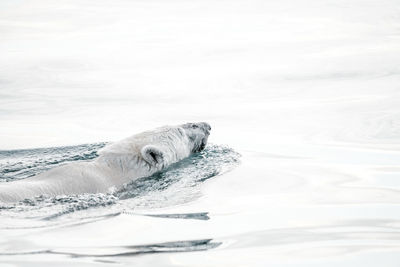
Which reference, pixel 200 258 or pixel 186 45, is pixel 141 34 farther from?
pixel 200 258

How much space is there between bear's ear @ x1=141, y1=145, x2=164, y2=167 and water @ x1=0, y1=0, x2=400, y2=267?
281 millimetres

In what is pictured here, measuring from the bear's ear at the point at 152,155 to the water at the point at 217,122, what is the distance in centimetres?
28

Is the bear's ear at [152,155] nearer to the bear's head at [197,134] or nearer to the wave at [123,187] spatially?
the wave at [123,187]

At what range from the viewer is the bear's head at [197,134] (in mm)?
12664

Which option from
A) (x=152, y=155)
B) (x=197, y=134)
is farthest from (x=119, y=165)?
(x=197, y=134)

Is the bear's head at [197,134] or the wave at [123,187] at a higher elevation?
the bear's head at [197,134]

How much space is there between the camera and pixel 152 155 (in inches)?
460

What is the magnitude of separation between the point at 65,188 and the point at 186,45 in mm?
11882

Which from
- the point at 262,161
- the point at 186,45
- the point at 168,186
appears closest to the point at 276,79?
the point at 186,45

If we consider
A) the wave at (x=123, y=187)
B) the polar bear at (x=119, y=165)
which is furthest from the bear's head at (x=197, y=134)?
the wave at (x=123, y=187)

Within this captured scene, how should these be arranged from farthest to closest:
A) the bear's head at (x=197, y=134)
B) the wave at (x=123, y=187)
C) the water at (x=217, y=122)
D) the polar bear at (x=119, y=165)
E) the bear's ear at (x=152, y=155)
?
the bear's head at (x=197, y=134) < the bear's ear at (x=152, y=155) < the polar bear at (x=119, y=165) < the wave at (x=123, y=187) < the water at (x=217, y=122)

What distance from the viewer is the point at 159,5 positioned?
28.7 m

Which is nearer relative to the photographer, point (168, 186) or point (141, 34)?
point (168, 186)

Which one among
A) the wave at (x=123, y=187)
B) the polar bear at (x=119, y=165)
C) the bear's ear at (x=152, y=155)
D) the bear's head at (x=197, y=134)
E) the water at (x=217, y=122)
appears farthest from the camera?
the bear's head at (x=197, y=134)
